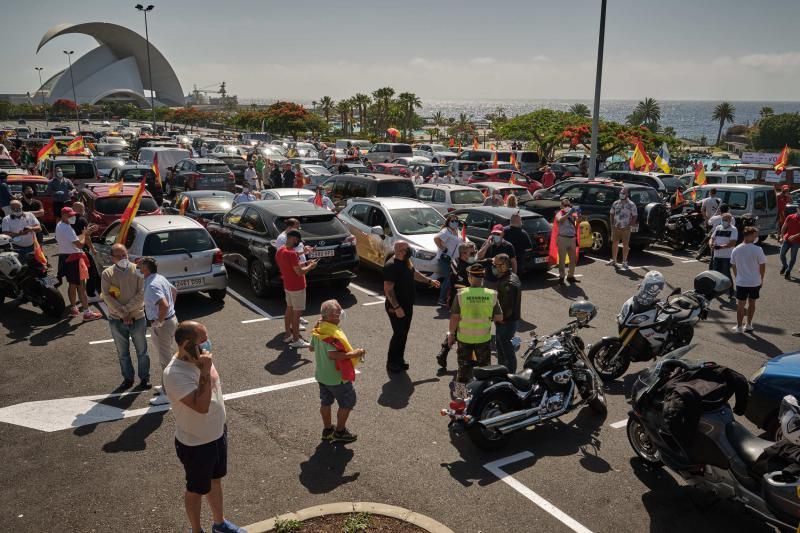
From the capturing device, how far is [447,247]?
1099 centimetres

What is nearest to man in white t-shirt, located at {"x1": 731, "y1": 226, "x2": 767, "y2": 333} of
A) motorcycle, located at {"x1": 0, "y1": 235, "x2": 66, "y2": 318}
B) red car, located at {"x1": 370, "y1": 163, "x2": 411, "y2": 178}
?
motorcycle, located at {"x1": 0, "y1": 235, "x2": 66, "y2": 318}

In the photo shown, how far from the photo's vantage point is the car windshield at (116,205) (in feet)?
44.1

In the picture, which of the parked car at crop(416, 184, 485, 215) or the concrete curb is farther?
the parked car at crop(416, 184, 485, 215)

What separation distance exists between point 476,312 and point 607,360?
2.29 meters

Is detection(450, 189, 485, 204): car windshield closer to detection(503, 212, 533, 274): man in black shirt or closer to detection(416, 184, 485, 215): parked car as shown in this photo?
detection(416, 184, 485, 215): parked car

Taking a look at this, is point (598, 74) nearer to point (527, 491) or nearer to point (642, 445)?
point (642, 445)

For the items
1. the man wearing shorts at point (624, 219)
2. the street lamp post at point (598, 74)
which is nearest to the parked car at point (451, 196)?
the man wearing shorts at point (624, 219)

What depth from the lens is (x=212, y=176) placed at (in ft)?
67.7

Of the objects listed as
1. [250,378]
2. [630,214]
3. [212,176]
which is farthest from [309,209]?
[212,176]

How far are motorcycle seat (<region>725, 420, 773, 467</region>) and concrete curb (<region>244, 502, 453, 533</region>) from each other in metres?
2.32

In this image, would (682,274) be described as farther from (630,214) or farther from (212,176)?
(212,176)

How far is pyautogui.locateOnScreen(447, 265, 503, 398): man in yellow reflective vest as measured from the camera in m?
6.50

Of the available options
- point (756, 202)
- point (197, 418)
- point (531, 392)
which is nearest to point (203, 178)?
point (531, 392)

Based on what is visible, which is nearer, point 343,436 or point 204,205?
point 343,436
